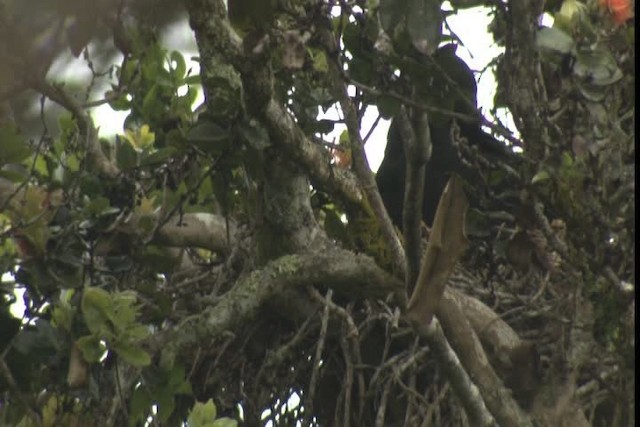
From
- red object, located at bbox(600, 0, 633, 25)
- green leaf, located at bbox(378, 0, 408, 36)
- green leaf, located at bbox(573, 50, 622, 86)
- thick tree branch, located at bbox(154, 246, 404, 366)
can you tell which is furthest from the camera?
thick tree branch, located at bbox(154, 246, 404, 366)

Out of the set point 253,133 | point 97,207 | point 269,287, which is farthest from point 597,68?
point 97,207

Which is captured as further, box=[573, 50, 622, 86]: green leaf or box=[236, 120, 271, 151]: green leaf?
box=[236, 120, 271, 151]: green leaf

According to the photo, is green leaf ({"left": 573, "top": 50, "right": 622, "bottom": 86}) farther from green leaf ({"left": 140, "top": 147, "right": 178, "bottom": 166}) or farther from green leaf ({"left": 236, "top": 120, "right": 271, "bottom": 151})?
green leaf ({"left": 140, "top": 147, "right": 178, "bottom": 166})

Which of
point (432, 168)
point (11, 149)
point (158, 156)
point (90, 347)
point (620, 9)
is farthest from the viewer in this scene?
point (432, 168)

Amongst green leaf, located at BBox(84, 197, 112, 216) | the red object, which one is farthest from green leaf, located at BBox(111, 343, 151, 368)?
the red object

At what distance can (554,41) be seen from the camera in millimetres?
2098

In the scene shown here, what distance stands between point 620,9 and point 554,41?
246 millimetres

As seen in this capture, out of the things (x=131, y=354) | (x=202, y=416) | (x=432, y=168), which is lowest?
(x=202, y=416)

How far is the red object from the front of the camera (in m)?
2.25

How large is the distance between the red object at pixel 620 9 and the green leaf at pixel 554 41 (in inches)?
7.7

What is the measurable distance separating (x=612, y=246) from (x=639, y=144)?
188mm

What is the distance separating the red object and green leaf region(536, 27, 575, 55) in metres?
0.20

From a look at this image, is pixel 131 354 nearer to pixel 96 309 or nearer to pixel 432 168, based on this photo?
pixel 96 309

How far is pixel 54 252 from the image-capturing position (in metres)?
2.56
